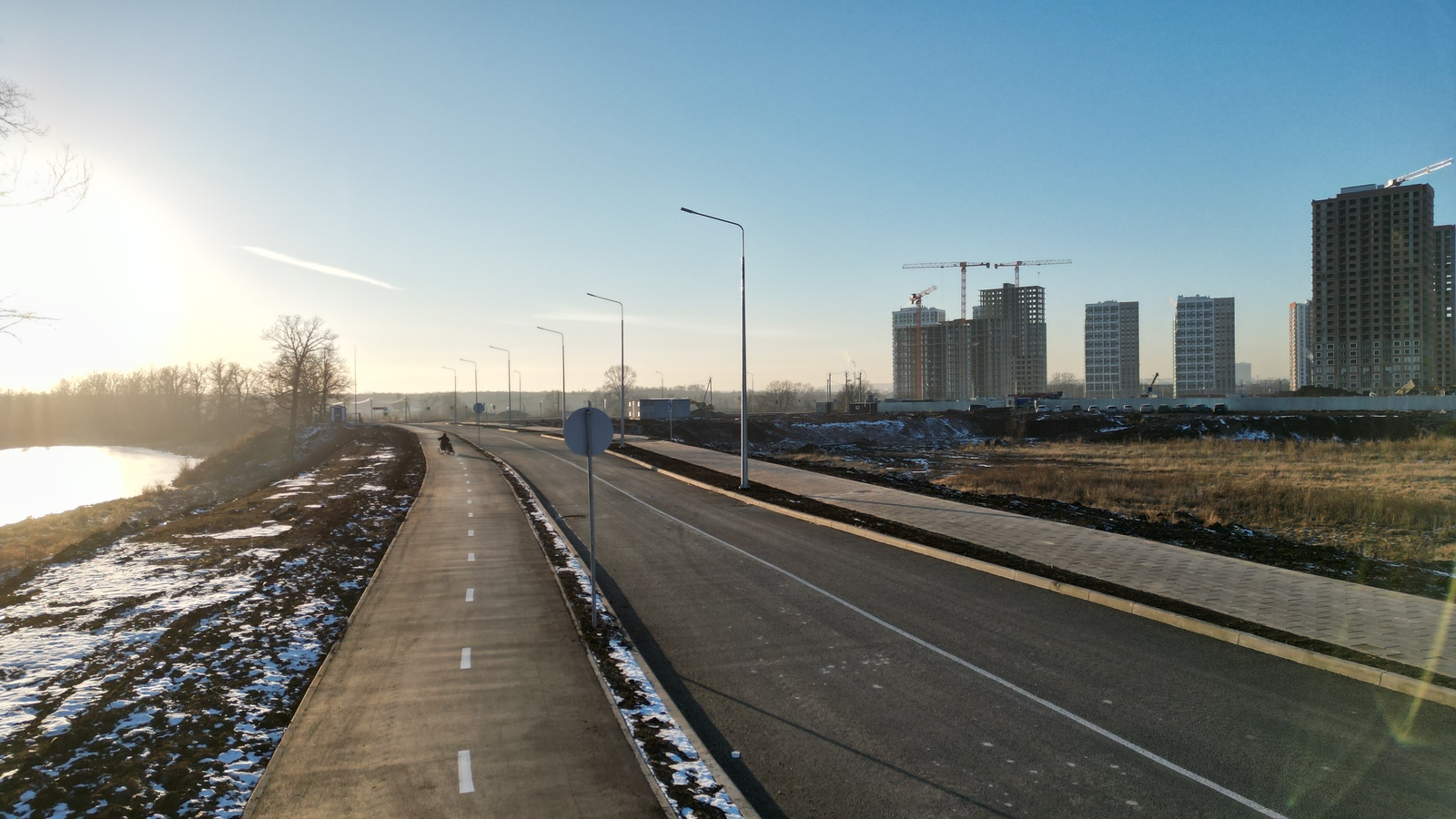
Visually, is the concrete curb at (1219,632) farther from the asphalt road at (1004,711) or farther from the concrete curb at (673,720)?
the concrete curb at (673,720)

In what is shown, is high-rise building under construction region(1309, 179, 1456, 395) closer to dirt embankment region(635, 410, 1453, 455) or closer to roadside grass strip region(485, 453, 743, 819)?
dirt embankment region(635, 410, 1453, 455)

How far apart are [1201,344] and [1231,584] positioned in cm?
22115

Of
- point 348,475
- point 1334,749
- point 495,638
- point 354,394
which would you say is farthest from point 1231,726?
point 354,394

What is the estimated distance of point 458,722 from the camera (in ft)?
21.7

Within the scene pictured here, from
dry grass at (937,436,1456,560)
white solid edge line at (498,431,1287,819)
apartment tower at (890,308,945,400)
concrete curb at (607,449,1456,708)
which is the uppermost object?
apartment tower at (890,308,945,400)

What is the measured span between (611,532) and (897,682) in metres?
10.4

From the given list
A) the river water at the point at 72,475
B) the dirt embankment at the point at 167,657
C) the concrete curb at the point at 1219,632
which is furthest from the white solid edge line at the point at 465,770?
the river water at the point at 72,475

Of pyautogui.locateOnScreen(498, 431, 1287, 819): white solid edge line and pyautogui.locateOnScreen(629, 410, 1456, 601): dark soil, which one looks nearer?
pyautogui.locateOnScreen(498, 431, 1287, 819): white solid edge line

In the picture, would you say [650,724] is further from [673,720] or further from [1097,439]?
[1097,439]

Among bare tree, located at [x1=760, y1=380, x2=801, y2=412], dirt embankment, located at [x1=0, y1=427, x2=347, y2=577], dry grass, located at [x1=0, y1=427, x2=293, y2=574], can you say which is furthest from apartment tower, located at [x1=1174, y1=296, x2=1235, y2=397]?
dry grass, located at [x1=0, y1=427, x2=293, y2=574]

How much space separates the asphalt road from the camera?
5.30 metres

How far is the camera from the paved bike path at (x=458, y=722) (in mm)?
5305

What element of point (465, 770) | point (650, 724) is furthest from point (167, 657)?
point (650, 724)

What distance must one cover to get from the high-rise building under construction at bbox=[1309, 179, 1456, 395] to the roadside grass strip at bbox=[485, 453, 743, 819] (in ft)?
521
